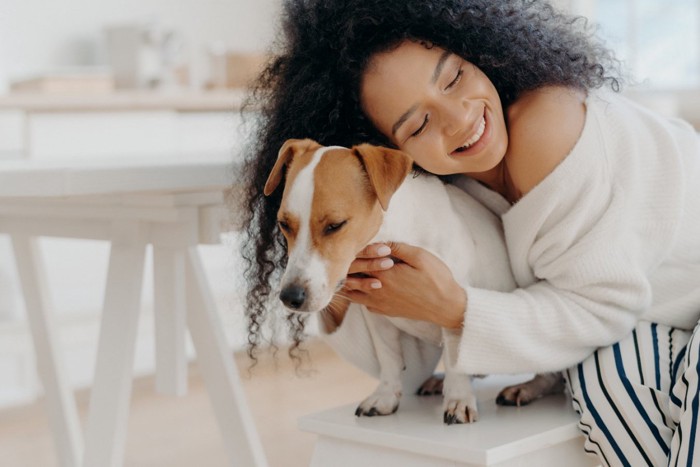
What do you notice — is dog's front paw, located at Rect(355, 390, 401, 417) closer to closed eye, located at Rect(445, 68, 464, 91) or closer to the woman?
the woman

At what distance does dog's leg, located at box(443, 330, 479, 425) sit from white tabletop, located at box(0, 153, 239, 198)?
1.52ft

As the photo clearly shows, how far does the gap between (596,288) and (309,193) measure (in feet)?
1.42

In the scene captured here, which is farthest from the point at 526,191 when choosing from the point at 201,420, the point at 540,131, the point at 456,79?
the point at 201,420

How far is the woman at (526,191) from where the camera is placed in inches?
52.7

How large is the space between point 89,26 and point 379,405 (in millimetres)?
2713

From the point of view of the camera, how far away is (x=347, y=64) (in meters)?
1.42

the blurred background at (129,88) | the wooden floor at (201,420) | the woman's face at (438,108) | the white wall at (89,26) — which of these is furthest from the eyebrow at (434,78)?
the white wall at (89,26)

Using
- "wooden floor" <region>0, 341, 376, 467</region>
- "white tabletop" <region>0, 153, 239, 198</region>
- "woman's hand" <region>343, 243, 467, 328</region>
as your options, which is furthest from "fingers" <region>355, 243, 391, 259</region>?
"wooden floor" <region>0, 341, 376, 467</region>

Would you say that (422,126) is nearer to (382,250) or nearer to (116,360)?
(382,250)

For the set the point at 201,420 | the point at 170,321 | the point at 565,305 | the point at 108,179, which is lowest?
the point at 201,420

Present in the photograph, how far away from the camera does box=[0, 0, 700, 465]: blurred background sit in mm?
2982

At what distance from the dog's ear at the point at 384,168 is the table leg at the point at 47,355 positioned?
1.05 metres

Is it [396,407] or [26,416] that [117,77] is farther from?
[396,407]

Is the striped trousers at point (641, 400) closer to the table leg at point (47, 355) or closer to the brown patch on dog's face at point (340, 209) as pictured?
the brown patch on dog's face at point (340, 209)
